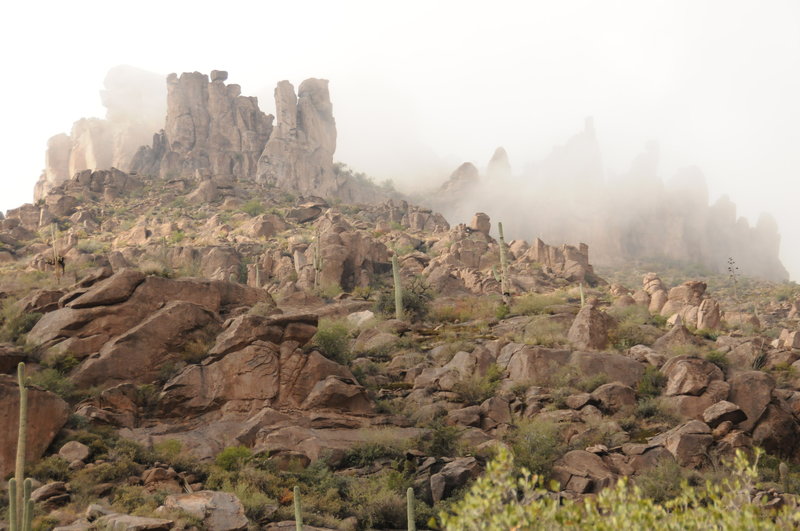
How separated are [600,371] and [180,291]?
14975mm

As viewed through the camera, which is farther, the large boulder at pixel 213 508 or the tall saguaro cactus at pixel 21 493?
the large boulder at pixel 213 508

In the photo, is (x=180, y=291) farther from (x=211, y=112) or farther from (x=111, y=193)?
(x=211, y=112)

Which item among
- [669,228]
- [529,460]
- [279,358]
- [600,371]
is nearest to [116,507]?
[279,358]

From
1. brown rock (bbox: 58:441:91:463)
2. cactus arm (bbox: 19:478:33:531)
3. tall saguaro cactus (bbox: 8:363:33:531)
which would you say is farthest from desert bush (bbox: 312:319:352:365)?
cactus arm (bbox: 19:478:33:531)

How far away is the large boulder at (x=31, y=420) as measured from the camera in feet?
56.5

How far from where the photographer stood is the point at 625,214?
122 metres

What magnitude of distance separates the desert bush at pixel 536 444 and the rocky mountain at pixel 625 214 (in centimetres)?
8814

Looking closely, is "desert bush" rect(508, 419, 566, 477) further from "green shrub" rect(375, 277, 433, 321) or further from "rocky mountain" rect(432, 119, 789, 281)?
"rocky mountain" rect(432, 119, 789, 281)

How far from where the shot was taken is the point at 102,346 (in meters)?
23.3

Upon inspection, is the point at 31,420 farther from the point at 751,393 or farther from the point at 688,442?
the point at 751,393

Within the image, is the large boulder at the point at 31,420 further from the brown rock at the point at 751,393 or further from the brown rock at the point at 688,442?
the brown rock at the point at 751,393

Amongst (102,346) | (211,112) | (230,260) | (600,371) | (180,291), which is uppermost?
(211,112)

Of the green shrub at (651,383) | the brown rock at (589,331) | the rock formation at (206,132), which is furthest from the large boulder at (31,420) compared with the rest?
the rock formation at (206,132)

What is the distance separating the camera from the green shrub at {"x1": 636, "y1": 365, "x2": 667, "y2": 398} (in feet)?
81.1
